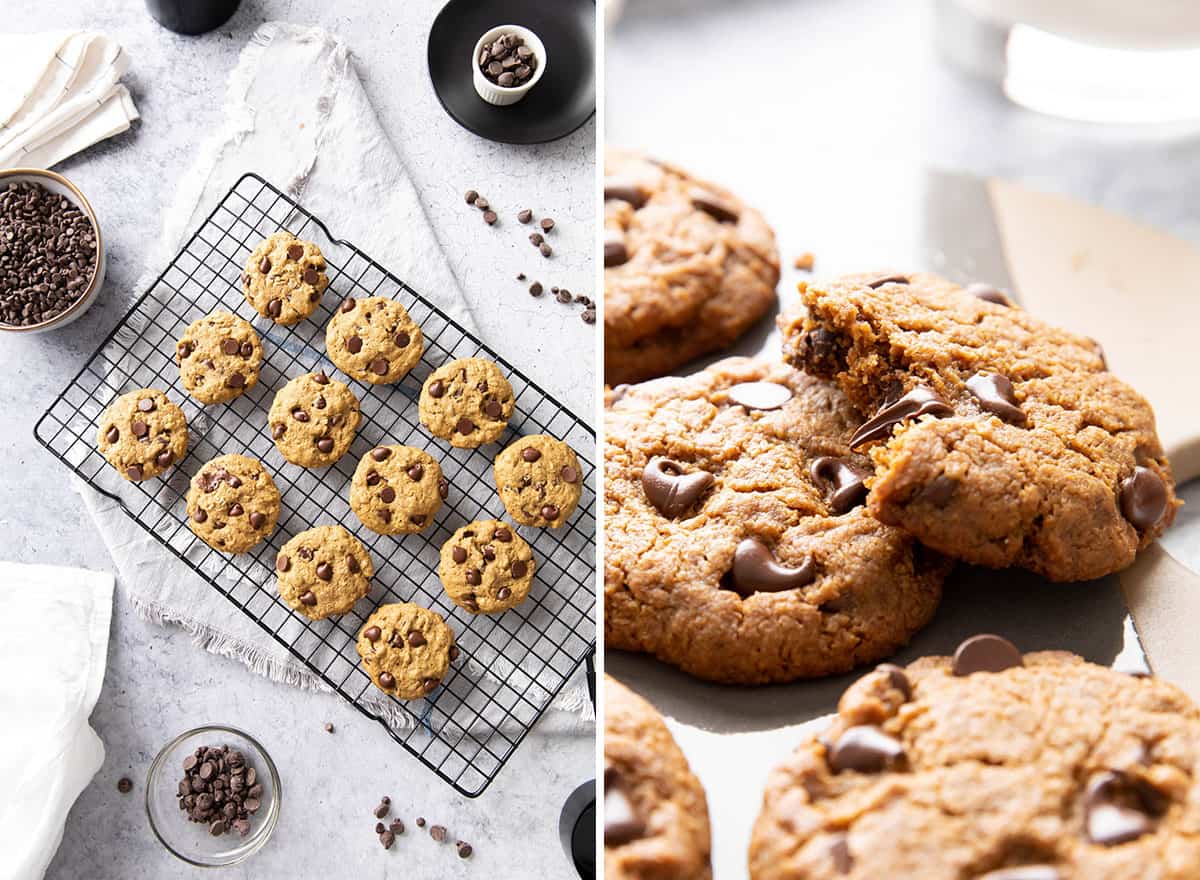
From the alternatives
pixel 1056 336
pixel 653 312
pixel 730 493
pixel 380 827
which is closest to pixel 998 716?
pixel 730 493

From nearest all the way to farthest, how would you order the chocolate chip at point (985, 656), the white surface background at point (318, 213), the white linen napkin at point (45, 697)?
the chocolate chip at point (985, 656) < the white linen napkin at point (45, 697) < the white surface background at point (318, 213)

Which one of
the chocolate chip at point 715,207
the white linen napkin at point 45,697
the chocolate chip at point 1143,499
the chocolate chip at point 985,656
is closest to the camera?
the chocolate chip at point 985,656

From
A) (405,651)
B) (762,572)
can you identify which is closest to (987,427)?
(762,572)

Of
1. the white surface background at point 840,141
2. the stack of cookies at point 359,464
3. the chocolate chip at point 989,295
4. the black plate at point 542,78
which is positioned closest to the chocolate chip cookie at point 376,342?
the stack of cookies at point 359,464

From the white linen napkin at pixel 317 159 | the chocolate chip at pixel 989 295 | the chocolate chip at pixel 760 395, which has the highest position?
the chocolate chip at pixel 989 295

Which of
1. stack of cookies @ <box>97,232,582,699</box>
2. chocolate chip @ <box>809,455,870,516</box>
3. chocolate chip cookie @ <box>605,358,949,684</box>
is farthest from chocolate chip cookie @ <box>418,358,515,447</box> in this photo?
chocolate chip @ <box>809,455,870,516</box>

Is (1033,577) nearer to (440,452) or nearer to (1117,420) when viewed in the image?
(1117,420)

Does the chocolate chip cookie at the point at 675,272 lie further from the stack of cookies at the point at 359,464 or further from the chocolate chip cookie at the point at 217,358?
the chocolate chip cookie at the point at 217,358

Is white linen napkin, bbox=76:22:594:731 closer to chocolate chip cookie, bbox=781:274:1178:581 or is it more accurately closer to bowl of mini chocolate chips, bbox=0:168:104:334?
bowl of mini chocolate chips, bbox=0:168:104:334
